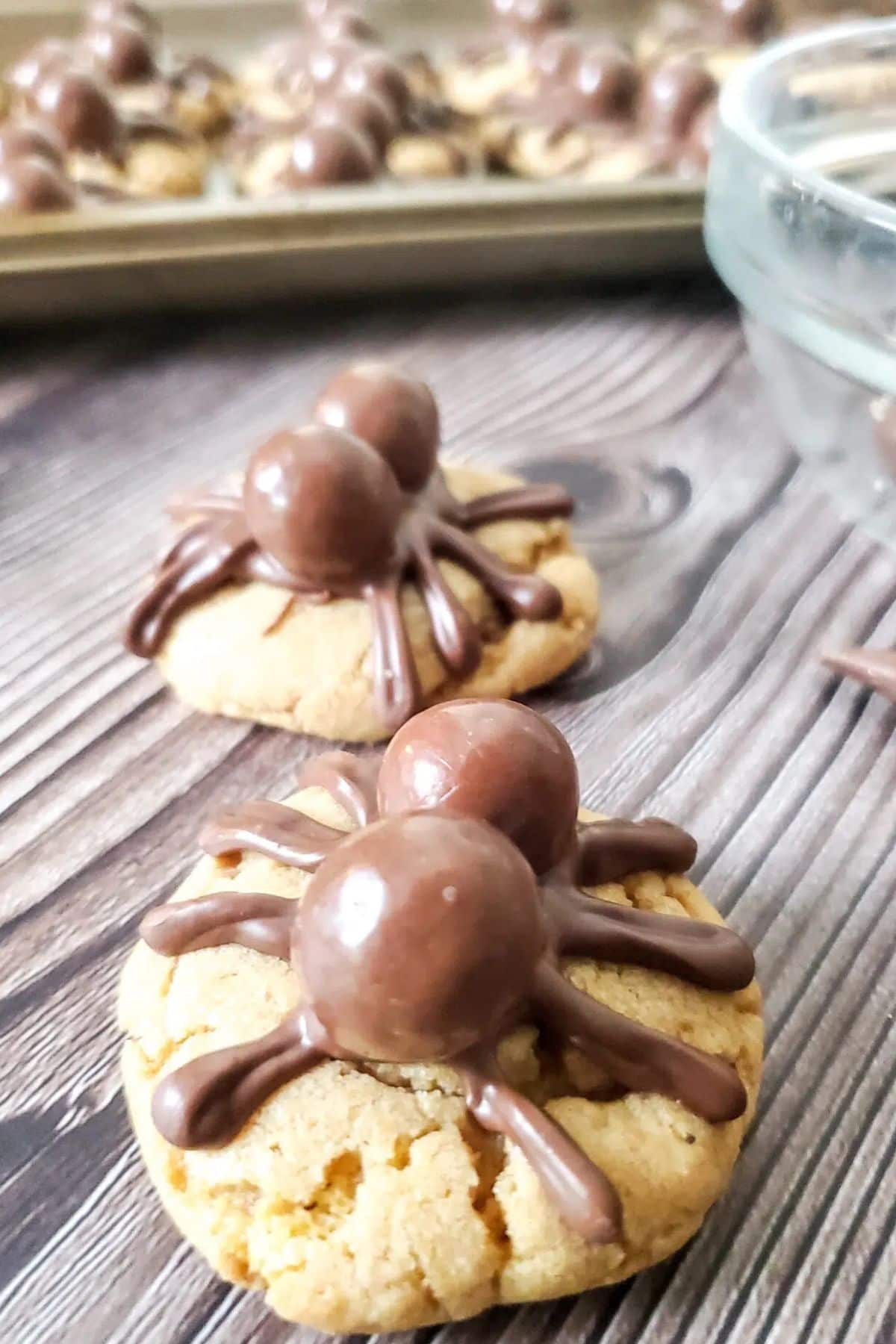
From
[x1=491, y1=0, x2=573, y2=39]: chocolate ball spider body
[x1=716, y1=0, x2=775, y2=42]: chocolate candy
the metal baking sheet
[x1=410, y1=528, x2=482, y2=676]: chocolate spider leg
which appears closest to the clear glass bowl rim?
the metal baking sheet

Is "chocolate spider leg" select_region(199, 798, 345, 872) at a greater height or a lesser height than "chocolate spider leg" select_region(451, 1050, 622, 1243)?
greater

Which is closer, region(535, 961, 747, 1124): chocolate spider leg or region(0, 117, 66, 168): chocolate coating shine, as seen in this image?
region(535, 961, 747, 1124): chocolate spider leg

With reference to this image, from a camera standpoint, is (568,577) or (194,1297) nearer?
(194,1297)

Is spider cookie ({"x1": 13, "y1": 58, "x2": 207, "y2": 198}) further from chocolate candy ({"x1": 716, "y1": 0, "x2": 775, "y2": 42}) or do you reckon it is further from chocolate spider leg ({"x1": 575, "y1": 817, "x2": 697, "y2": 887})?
chocolate spider leg ({"x1": 575, "y1": 817, "x2": 697, "y2": 887})

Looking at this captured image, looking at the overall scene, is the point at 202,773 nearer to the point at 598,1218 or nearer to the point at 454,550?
the point at 454,550

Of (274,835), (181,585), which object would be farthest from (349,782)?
(181,585)

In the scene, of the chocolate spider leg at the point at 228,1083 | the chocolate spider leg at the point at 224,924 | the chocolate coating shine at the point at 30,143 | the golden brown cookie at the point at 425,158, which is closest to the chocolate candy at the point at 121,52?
the chocolate coating shine at the point at 30,143

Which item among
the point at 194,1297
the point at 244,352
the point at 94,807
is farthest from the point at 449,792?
the point at 244,352
